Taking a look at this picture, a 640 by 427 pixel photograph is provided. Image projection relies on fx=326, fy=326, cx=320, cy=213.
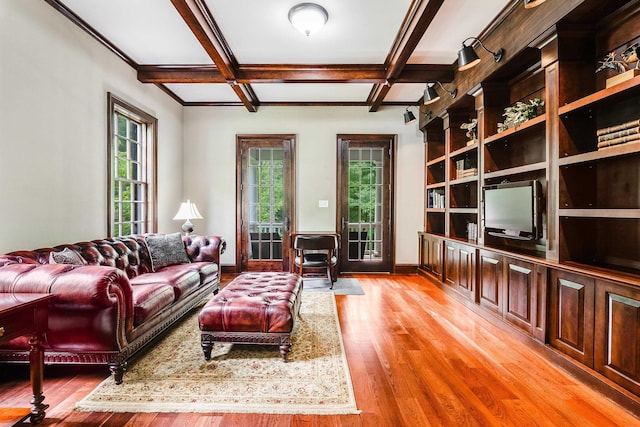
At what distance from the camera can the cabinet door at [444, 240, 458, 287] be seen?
4.21 m

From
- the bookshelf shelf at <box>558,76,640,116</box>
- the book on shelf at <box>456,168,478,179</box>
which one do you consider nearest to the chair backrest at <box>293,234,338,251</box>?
the book on shelf at <box>456,168,478,179</box>

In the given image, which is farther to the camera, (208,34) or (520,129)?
(208,34)

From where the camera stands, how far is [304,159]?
5762 mm

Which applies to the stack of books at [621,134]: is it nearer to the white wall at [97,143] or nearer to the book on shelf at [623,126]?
the book on shelf at [623,126]

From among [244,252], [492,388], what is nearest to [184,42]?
[244,252]

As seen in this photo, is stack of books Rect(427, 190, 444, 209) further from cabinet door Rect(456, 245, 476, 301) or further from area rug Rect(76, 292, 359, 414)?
area rug Rect(76, 292, 359, 414)

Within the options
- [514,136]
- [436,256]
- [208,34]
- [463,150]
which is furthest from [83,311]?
[436,256]

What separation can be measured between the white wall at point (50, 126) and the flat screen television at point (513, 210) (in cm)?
423

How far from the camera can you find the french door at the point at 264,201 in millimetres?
5785

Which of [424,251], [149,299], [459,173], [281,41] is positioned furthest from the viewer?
[424,251]

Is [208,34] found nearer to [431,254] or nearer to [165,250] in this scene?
[165,250]

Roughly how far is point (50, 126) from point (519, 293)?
14.4 feet

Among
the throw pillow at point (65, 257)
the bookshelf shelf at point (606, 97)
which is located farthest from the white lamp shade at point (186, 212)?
the bookshelf shelf at point (606, 97)

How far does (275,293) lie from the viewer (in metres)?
2.77
